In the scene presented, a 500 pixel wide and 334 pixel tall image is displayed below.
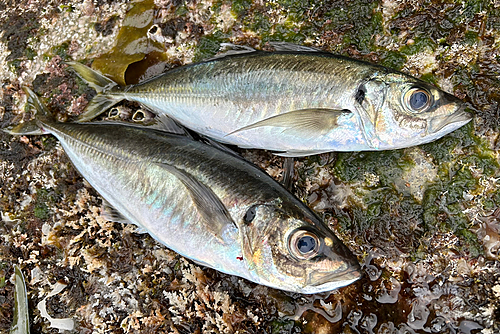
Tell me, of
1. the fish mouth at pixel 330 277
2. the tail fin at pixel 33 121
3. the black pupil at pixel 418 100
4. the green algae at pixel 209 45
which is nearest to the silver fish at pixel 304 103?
the black pupil at pixel 418 100

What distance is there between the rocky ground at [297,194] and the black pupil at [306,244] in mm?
744

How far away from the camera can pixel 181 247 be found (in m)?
2.28

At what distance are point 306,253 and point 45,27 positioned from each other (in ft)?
11.4

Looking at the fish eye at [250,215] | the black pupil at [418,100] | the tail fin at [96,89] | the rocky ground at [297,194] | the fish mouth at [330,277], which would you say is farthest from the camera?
the tail fin at [96,89]

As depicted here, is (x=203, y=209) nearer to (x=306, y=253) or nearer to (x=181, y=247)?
(x=181, y=247)

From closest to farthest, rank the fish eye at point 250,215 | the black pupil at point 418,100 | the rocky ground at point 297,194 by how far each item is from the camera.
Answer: the fish eye at point 250,215 → the black pupil at point 418,100 → the rocky ground at point 297,194

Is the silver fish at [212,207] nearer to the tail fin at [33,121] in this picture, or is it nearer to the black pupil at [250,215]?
the black pupil at [250,215]

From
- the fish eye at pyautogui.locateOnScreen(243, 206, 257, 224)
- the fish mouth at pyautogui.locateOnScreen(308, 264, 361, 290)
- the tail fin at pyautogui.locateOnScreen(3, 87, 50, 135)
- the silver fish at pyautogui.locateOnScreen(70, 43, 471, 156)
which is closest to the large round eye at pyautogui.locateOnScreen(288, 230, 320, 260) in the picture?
the fish mouth at pyautogui.locateOnScreen(308, 264, 361, 290)

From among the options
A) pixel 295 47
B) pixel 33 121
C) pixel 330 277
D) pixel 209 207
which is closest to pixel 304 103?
pixel 295 47

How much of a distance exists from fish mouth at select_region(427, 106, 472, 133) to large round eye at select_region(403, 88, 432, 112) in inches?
4.6

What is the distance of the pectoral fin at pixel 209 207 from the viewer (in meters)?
2.10

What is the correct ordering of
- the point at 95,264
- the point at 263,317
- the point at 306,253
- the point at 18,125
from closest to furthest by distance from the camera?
the point at 306,253
the point at 263,317
the point at 95,264
the point at 18,125

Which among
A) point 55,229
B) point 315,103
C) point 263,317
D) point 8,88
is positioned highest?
point 315,103

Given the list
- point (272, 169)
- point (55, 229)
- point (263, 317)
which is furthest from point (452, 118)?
point (55, 229)
